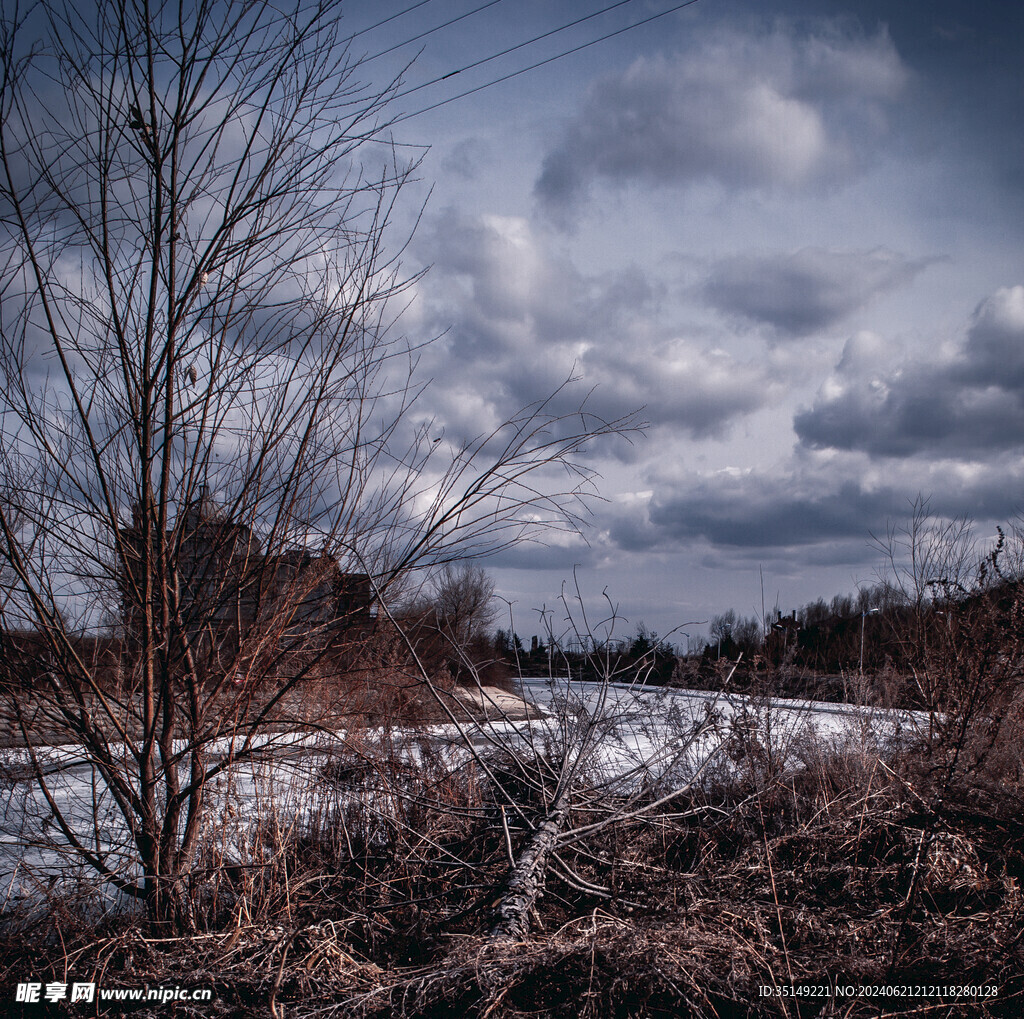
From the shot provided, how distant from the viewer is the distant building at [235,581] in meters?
2.83

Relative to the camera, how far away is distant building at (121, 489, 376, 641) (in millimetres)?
2828

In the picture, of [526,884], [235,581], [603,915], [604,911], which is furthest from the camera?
[604,911]

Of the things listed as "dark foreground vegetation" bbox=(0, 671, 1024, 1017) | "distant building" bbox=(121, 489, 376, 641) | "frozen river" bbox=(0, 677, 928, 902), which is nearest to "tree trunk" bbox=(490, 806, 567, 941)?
"dark foreground vegetation" bbox=(0, 671, 1024, 1017)

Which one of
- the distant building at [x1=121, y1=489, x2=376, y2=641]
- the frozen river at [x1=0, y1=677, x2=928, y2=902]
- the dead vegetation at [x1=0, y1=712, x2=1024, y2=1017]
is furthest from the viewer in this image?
the frozen river at [x1=0, y1=677, x2=928, y2=902]

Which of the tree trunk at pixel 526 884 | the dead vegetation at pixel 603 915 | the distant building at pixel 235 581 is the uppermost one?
the distant building at pixel 235 581

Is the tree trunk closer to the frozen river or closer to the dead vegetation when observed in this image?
the dead vegetation

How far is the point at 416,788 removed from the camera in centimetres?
496

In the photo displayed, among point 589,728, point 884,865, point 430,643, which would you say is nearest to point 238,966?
point 589,728

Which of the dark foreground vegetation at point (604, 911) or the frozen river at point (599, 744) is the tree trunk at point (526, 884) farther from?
the frozen river at point (599, 744)

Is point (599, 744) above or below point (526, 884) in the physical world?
above

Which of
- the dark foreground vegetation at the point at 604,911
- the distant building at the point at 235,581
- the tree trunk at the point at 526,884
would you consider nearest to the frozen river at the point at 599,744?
the dark foreground vegetation at the point at 604,911

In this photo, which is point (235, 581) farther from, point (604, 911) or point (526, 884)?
point (604, 911)

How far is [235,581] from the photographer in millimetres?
2943

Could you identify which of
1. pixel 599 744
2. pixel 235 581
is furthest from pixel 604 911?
pixel 235 581
